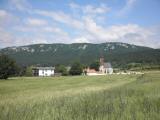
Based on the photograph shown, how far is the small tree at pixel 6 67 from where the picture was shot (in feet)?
275

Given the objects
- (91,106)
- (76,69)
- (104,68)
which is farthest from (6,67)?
(91,106)

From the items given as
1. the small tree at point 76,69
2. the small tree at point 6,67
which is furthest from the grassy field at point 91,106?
the small tree at point 76,69

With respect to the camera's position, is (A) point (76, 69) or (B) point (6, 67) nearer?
(B) point (6, 67)

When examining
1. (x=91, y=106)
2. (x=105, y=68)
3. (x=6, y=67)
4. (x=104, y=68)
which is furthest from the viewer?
(x=104, y=68)

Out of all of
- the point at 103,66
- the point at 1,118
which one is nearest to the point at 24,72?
the point at 103,66

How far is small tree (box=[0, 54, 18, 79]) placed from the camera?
83.8 metres

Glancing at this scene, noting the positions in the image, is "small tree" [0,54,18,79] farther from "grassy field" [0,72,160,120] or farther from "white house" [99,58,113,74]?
"white house" [99,58,113,74]

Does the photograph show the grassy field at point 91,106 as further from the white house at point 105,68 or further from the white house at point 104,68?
the white house at point 105,68

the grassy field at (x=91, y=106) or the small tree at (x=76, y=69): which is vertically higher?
the small tree at (x=76, y=69)

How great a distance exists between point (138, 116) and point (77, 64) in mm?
108570

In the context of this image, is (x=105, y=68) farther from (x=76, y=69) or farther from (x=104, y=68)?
(x=76, y=69)

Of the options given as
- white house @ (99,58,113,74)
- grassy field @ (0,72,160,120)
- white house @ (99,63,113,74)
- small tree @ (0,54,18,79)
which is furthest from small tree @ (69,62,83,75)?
grassy field @ (0,72,160,120)

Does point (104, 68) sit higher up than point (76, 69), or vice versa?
point (104, 68)

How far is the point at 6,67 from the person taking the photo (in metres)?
84.7
